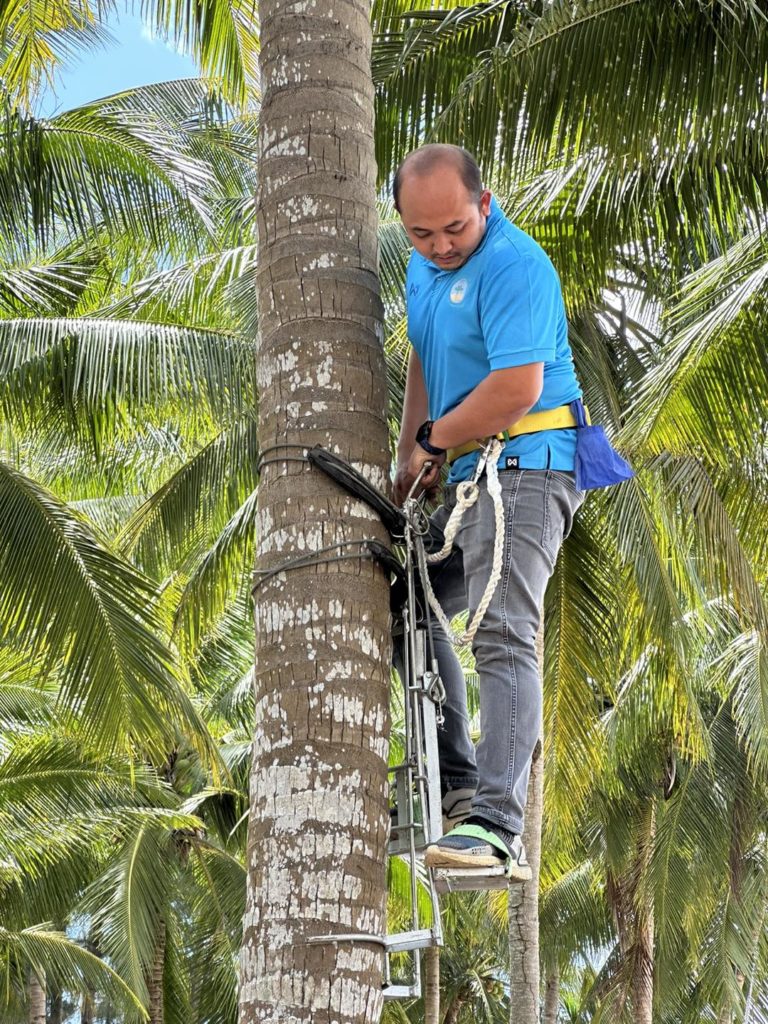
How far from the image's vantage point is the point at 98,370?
29.3 ft

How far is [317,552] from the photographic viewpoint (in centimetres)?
299

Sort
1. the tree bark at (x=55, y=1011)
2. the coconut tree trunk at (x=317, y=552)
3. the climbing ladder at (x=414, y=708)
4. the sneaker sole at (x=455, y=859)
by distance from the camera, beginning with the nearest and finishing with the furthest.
Result: the coconut tree trunk at (x=317, y=552)
the sneaker sole at (x=455, y=859)
the climbing ladder at (x=414, y=708)
the tree bark at (x=55, y=1011)

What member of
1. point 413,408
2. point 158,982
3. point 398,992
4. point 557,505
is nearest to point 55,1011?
point 158,982

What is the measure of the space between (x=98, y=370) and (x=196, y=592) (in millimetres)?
2415

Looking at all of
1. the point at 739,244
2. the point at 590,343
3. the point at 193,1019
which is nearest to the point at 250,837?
the point at 739,244

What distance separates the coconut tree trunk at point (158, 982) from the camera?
14.8m

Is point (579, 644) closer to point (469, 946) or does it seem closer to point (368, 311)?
point (368, 311)

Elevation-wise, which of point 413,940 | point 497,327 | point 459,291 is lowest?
point 413,940

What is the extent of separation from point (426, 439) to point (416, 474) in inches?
3.6

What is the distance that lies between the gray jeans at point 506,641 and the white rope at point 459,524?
20 millimetres

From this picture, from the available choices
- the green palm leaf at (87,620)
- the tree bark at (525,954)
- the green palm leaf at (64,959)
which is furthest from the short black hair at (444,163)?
the green palm leaf at (64,959)

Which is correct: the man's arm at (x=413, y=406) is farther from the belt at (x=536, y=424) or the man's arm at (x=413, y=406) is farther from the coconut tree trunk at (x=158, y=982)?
the coconut tree trunk at (x=158, y=982)

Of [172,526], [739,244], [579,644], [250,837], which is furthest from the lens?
[172,526]

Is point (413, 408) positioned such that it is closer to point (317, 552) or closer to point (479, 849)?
point (317, 552)
